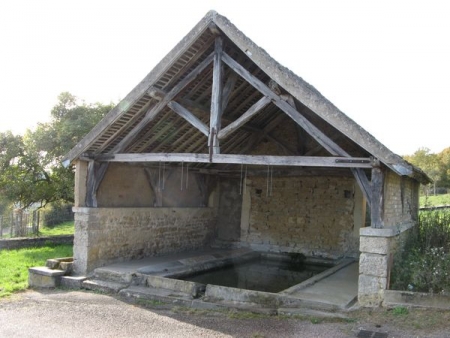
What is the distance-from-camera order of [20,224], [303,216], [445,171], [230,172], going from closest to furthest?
[303,216], [230,172], [20,224], [445,171]

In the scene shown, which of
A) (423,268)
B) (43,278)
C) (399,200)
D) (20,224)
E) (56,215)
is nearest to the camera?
(423,268)

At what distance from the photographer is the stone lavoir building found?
20.8 feet

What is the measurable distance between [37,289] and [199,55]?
5.13m

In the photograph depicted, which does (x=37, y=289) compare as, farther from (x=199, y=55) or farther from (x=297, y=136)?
(x=297, y=136)

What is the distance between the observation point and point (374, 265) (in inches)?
241

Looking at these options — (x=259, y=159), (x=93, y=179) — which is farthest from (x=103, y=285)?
(x=259, y=159)

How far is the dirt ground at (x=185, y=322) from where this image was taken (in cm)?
527

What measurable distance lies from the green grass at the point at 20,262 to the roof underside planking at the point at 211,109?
2.59 meters

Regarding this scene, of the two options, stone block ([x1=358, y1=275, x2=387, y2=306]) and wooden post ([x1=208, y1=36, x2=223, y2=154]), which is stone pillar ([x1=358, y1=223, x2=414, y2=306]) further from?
wooden post ([x1=208, y1=36, x2=223, y2=154])

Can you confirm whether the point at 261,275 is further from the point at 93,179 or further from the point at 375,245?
the point at 93,179

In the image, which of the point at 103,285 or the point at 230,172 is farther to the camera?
the point at 230,172

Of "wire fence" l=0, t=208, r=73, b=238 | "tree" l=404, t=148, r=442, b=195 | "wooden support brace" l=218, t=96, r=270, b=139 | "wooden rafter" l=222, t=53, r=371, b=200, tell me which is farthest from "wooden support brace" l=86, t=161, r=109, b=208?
"tree" l=404, t=148, r=442, b=195

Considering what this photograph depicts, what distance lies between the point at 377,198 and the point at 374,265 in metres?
0.98

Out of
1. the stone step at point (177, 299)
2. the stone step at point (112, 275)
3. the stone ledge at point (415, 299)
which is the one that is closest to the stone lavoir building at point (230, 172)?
the stone ledge at point (415, 299)
